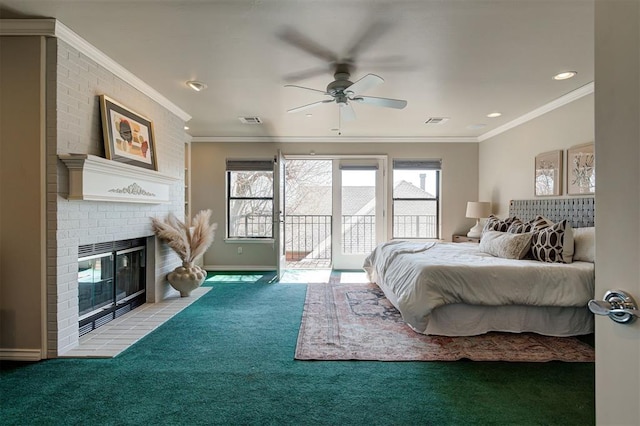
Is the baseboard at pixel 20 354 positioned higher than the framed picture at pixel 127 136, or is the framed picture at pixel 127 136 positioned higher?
the framed picture at pixel 127 136

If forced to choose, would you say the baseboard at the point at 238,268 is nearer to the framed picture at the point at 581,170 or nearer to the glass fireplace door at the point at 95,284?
the glass fireplace door at the point at 95,284

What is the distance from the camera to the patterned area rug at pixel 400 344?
2.43m

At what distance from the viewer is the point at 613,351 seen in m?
0.74

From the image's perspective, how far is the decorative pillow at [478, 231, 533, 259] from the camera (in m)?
3.24

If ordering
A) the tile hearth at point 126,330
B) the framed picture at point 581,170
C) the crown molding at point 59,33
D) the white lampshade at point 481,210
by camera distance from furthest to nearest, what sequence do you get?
1. the white lampshade at point 481,210
2. the framed picture at point 581,170
3. the tile hearth at point 126,330
4. the crown molding at point 59,33

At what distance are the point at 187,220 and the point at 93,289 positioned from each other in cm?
166

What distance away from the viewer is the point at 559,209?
3.76m

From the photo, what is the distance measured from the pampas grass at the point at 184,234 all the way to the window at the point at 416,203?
335cm

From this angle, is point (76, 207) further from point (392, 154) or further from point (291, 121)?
point (392, 154)

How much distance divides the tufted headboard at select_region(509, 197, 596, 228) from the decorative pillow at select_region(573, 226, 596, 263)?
0.22m

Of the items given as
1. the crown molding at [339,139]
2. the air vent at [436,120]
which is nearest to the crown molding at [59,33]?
the crown molding at [339,139]

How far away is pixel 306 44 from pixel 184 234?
8.57ft

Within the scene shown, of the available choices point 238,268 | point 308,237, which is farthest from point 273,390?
point 308,237

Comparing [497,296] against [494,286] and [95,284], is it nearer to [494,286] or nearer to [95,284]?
[494,286]
